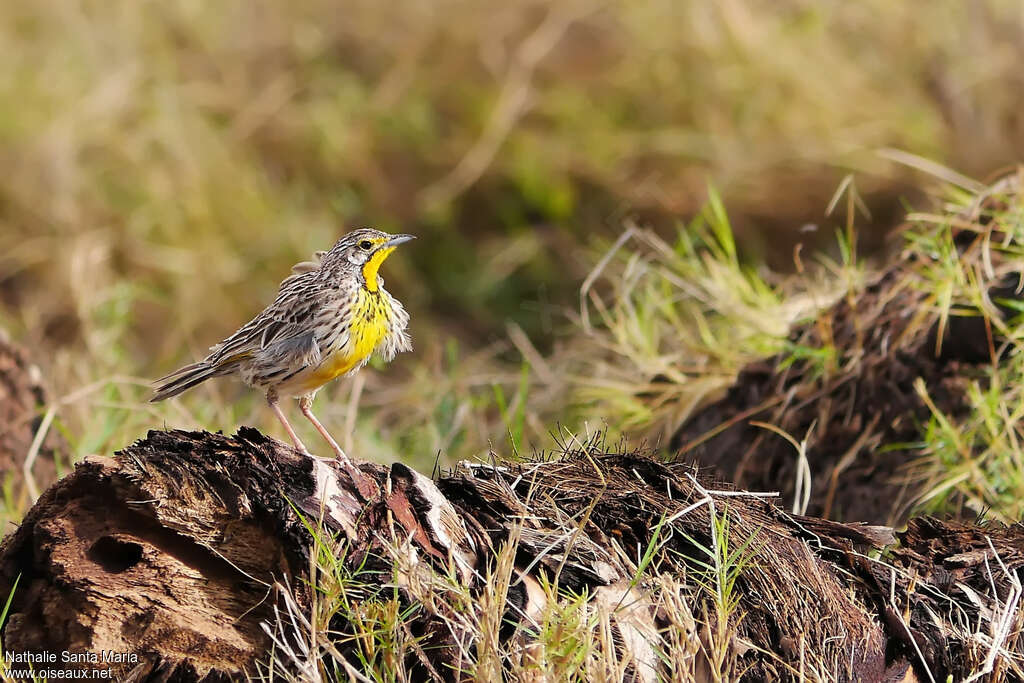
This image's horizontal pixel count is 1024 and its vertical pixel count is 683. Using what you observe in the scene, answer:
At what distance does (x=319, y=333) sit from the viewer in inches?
141

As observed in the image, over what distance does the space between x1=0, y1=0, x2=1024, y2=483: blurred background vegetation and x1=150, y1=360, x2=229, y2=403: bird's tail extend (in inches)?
165

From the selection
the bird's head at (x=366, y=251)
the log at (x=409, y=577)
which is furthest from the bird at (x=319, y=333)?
the log at (x=409, y=577)

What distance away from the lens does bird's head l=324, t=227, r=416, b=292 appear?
373cm

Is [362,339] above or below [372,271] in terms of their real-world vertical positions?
below

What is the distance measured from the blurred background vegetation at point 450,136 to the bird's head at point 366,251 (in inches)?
170

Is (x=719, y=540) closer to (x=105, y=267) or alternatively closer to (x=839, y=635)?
(x=839, y=635)

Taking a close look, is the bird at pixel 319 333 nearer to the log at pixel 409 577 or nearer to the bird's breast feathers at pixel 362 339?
the bird's breast feathers at pixel 362 339

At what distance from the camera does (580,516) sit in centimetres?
297

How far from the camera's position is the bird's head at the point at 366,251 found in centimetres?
373

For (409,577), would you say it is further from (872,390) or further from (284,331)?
(872,390)

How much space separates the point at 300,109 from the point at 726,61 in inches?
122

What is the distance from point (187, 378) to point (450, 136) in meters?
6.24

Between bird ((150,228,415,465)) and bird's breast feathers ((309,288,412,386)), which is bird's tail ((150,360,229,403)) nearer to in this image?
bird ((150,228,415,465))

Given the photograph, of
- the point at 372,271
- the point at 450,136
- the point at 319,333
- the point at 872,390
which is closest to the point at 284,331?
the point at 319,333
